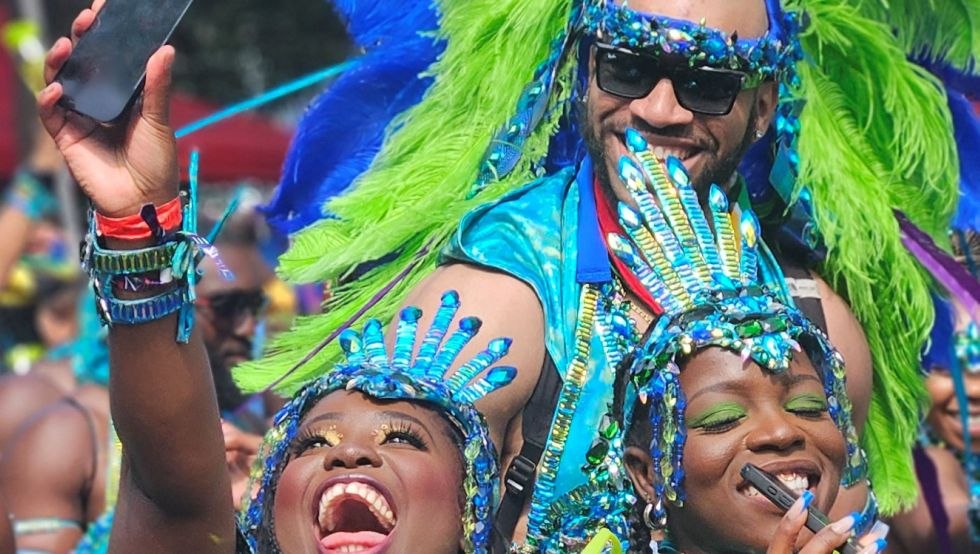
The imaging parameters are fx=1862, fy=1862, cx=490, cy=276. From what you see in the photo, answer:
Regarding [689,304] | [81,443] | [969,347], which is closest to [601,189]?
[689,304]

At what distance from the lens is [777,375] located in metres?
2.78

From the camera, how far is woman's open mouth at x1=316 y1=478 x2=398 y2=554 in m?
2.65

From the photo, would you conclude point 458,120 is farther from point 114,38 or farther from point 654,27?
point 114,38

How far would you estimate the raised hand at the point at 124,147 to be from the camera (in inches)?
88.6

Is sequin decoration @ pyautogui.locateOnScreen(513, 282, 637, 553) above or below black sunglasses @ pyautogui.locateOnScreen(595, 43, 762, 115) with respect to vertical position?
below

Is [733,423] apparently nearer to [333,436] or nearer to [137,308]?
[333,436]

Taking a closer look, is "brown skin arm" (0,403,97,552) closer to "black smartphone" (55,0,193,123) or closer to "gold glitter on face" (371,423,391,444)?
"gold glitter on face" (371,423,391,444)

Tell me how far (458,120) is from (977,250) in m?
1.36

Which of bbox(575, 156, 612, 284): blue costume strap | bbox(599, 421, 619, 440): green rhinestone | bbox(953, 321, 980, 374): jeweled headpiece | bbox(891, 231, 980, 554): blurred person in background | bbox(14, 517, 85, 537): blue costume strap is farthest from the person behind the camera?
bbox(14, 517, 85, 537): blue costume strap

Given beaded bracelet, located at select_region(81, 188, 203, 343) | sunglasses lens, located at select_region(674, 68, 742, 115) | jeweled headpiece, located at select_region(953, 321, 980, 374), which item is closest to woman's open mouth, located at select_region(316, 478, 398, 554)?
beaded bracelet, located at select_region(81, 188, 203, 343)

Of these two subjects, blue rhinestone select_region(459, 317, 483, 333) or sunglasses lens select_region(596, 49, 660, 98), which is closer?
blue rhinestone select_region(459, 317, 483, 333)

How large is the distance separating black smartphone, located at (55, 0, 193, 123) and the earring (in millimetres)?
1050

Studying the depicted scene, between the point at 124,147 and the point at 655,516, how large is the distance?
1033 millimetres

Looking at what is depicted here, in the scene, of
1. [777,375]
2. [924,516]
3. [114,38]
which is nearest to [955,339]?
[924,516]
